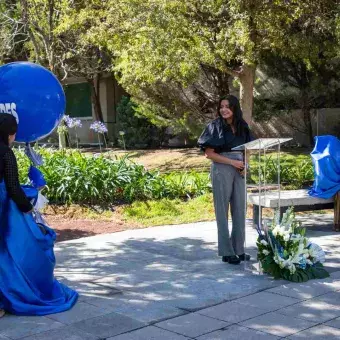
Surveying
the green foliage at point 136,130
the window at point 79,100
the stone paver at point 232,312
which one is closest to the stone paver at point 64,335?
the stone paver at point 232,312

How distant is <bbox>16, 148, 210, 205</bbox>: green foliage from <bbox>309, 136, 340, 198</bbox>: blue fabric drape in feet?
9.47

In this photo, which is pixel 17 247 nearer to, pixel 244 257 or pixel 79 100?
pixel 244 257

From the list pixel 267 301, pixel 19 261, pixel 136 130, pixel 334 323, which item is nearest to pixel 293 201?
pixel 267 301

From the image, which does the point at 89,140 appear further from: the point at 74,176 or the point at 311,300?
the point at 311,300

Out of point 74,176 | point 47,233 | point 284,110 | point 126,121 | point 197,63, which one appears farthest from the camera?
point 126,121

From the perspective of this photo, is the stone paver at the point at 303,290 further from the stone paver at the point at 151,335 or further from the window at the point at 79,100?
the window at the point at 79,100

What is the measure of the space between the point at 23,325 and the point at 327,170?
207 inches

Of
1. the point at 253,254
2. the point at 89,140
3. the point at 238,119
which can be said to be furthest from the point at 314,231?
the point at 89,140

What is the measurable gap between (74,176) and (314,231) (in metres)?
4.23

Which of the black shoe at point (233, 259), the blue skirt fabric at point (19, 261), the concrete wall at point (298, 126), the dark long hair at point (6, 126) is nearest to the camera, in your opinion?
the dark long hair at point (6, 126)

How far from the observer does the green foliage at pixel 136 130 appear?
2073 centimetres

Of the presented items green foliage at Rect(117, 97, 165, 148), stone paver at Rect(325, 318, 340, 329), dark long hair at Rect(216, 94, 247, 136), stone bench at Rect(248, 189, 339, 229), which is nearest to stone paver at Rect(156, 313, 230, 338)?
stone paver at Rect(325, 318, 340, 329)

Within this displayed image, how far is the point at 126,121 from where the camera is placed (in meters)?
21.1

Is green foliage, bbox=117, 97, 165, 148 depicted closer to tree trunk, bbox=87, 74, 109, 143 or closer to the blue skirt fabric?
tree trunk, bbox=87, 74, 109, 143
